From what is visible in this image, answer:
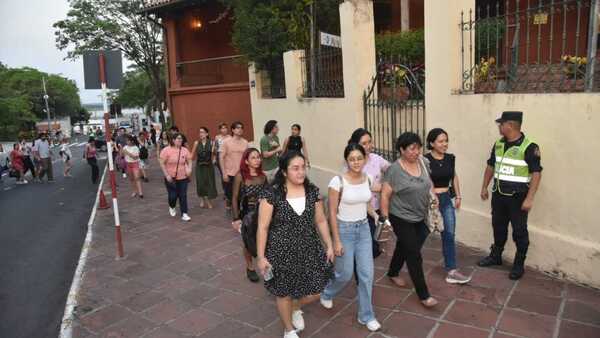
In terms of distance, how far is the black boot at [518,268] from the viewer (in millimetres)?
4986

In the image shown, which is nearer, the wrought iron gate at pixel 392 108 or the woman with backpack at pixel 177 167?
the wrought iron gate at pixel 392 108

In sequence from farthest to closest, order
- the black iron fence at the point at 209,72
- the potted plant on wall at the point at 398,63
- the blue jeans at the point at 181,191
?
1. the black iron fence at the point at 209,72
2. the blue jeans at the point at 181,191
3. the potted plant on wall at the point at 398,63

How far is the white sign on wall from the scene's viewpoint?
8.78 m

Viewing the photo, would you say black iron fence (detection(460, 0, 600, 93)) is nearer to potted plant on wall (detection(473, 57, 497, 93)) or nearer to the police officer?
potted plant on wall (detection(473, 57, 497, 93))

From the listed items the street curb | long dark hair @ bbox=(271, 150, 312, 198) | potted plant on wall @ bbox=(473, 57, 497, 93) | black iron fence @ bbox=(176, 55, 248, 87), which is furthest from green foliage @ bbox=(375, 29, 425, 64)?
black iron fence @ bbox=(176, 55, 248, 87)

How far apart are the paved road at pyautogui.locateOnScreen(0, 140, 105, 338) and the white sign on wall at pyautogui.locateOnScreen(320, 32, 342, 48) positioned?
564 centimetres

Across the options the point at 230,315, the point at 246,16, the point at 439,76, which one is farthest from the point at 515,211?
the point at 246,16

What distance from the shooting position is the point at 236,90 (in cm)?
1634

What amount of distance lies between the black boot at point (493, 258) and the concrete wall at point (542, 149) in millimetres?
287

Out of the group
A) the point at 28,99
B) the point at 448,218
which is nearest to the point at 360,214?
the point at 448,218

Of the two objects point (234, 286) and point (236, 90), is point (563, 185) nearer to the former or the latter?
point (234, 286)

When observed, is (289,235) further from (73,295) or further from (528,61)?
(528,61)

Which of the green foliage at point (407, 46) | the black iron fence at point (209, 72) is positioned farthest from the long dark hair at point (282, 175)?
the black iron fence at point (209, 72)

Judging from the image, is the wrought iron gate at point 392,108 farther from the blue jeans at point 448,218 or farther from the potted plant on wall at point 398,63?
the blue jeans at point 448,218
